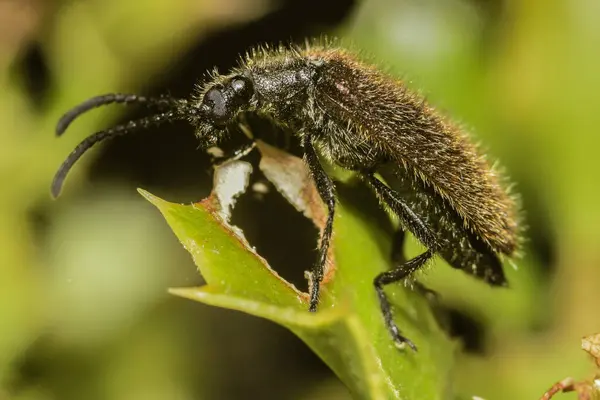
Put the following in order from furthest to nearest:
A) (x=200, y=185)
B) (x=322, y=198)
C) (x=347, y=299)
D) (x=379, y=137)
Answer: (x=200, y=185)
(x=379, y=137)
(x=322, y=198)
(x=347, y=299)

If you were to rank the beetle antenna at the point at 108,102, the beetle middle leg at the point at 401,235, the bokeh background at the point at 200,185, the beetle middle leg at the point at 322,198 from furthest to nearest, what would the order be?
the bokeh background at the point at 200,185 → the beetle antenna at the point at 108,102 → the beetle middle leg at the point at 401,235 → the beetle middle leg at the point at 322,198

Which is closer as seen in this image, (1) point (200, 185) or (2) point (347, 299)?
(2) point (347, 299)

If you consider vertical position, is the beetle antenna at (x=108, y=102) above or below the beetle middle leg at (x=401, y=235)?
above

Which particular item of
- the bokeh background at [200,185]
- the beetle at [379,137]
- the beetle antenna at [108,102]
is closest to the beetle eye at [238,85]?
the beetle at [379,137]

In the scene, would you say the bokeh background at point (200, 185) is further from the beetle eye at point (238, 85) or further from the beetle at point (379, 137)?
the beetle eye at point (238, 85)

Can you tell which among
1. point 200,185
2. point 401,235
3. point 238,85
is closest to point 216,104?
point 238,85

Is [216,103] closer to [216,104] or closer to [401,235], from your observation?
[216,104]

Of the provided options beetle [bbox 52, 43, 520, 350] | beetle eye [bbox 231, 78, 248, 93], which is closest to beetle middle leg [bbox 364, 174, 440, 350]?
beetle [bbox 52, 43, 520, 350]

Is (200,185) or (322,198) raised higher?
(322,198)

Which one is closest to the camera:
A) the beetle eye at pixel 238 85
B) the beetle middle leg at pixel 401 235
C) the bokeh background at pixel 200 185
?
the beetle middle leg at pixel 401 235
